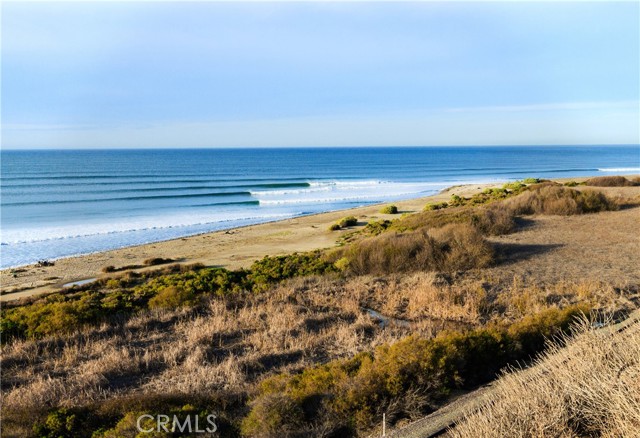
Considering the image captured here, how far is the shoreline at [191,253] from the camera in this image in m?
20.6

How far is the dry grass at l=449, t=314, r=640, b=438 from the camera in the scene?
16.8 ft

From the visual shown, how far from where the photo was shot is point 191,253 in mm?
25016

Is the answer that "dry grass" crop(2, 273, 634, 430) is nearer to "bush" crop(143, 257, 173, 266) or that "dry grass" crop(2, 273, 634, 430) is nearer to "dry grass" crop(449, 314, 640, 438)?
"dry grass" crop(449, 314, 640, 438)

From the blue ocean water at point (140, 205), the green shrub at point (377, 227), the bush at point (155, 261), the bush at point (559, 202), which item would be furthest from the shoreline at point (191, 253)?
the bush at point (559, 202)

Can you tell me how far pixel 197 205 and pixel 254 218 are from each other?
9758mm

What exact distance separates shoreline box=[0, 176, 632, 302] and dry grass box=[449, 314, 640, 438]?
15.8m

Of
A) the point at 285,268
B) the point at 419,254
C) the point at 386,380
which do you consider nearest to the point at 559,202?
the point at 419,254

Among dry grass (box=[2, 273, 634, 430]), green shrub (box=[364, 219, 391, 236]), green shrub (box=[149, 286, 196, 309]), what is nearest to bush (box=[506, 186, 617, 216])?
green shrub (box=[364, 219, 391, 236])

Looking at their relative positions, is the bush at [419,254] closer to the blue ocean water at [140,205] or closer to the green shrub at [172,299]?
Answer: the green shrub at [172,299]

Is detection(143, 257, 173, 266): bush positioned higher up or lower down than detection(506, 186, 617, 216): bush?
lower down

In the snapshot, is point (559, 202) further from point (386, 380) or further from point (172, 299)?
point (386, 380)

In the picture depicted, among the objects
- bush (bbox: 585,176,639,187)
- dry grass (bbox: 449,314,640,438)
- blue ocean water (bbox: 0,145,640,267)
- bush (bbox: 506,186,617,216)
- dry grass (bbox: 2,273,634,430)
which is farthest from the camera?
bush (bbox: 585,176,639,187)

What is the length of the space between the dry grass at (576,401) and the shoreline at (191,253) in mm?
15839

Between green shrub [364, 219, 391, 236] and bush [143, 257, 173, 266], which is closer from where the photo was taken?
bush [143, 257, 173, 266]
